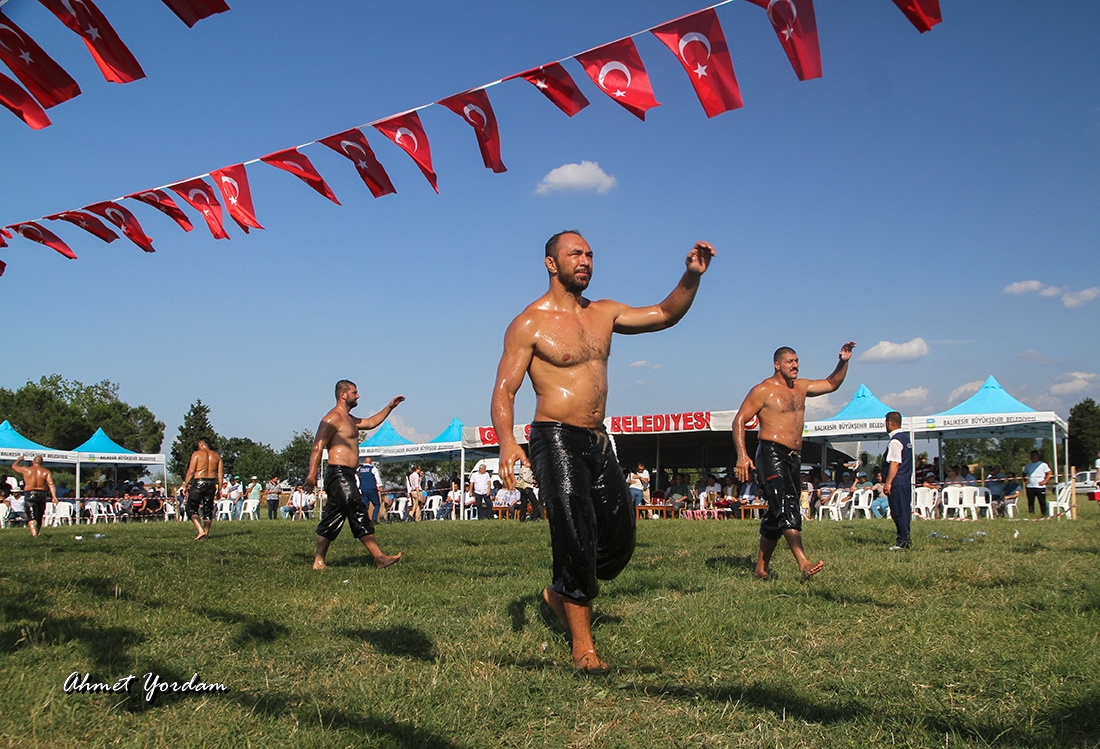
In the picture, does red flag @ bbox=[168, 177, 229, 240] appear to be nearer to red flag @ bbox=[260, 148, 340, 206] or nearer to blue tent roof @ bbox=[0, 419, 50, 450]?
red flag @ bbox=[260, 148, 340, 206]

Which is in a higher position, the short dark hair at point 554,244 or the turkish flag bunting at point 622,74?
the turkish flag bunting at point 622,74

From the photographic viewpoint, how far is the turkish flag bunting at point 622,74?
5953mm

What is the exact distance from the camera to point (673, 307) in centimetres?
434


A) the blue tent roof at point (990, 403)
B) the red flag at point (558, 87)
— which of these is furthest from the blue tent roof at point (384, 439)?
the red flag at point (558, 87)

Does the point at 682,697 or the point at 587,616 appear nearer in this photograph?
the point at 682,697

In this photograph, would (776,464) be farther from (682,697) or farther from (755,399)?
(682,697)

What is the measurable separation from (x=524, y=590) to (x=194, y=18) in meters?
4.20

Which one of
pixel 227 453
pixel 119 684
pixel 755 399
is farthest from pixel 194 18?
pixel 227 453

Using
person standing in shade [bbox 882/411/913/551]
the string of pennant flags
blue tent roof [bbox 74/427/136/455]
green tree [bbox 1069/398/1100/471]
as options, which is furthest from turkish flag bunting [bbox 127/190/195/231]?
green tree [bbox 1069/398/1100/471]

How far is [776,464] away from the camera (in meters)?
7.20

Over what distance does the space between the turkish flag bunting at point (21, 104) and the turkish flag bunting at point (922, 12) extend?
540 centimetres

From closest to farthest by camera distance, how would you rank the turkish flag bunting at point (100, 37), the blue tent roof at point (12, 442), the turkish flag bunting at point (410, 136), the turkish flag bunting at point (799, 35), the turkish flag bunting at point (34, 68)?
1. the turkish flag bunting at point (100, 37)
2. the turkish flag bunting at point (34, 68)
3. the turkish flag bunting at point (799, 35)
4. the turkish flag bunting at point (410, 136)
5. the blue tent roof at point (12, 442)

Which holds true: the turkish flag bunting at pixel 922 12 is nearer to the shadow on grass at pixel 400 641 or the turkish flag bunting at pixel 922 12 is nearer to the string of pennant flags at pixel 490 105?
the string of pennant flags at pixel 490 105

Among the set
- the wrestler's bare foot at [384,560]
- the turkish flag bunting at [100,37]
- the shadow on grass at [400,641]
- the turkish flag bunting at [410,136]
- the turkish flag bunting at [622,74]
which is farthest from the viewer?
the wrestler's bare foot at [384,560]
